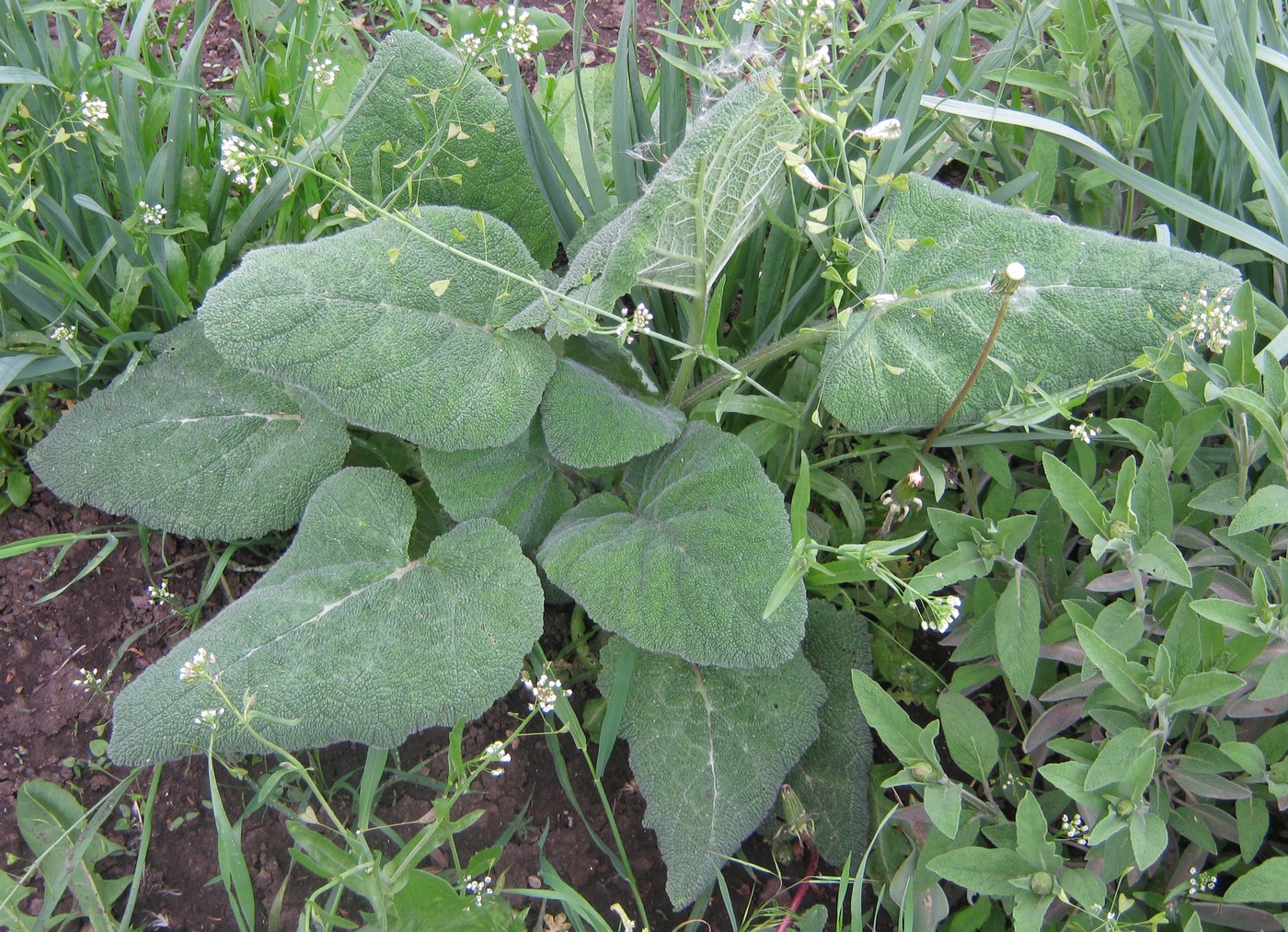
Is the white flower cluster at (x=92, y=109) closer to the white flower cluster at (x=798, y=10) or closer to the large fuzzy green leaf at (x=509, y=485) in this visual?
the large fuzzy green leaf at (x=509, y=485)

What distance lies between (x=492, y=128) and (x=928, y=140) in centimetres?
76

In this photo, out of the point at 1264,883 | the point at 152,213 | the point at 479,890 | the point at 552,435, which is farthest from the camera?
the point at 152,213

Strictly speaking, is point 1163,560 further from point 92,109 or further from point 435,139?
point 92,109

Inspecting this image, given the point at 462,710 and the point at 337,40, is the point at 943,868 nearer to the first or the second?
the point at 462,710

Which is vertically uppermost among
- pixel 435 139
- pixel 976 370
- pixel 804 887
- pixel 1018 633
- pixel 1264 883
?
pixel 435 139

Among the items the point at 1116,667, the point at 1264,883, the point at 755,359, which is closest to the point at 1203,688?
the point at 1116,667

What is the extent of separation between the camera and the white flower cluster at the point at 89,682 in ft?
5.40

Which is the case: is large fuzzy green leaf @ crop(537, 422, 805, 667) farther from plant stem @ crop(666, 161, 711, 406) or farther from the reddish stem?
the reddish stem

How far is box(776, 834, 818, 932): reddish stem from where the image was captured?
4.91 ft

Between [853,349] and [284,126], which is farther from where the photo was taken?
[284,126]

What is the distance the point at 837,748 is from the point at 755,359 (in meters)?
0.65

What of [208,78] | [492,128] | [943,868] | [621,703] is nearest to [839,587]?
[621,703]

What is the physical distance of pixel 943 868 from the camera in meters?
1.25

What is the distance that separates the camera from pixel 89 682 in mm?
1655
